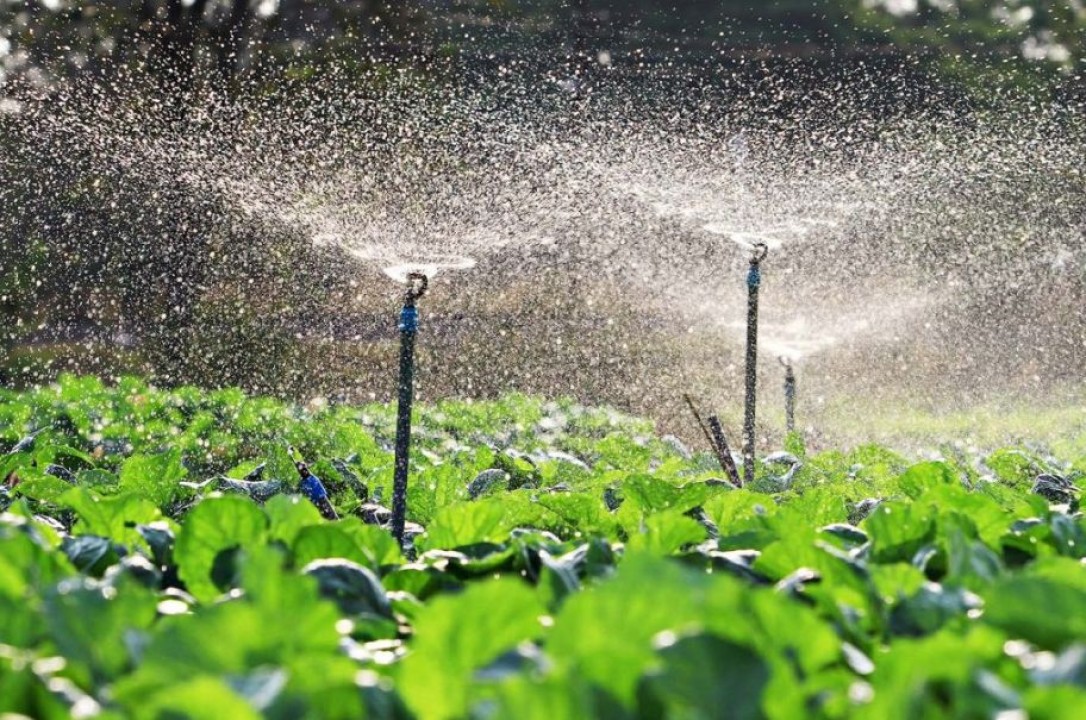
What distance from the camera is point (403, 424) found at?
10.6 feet

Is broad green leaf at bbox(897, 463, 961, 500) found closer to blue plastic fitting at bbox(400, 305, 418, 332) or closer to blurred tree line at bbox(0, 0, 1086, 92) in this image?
blue plastic fitting at bbox(400, 305, 418, 332)

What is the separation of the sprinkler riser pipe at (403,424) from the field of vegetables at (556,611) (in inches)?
13.1

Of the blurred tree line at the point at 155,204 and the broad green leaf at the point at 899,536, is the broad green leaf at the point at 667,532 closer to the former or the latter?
the broad green leaf at the point at 899,536

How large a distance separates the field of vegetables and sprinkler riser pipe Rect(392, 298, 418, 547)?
0.33 meters

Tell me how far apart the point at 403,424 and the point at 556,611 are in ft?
6.04

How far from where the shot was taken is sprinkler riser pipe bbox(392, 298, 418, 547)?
117 inches

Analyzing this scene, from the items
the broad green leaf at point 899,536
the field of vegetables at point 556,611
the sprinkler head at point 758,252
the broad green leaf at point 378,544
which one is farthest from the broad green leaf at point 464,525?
the sprinkler head at point 758,252

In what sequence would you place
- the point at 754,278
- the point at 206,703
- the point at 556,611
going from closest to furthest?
→ the point at 206,703 < the point at 556,611 < the point at 754,278

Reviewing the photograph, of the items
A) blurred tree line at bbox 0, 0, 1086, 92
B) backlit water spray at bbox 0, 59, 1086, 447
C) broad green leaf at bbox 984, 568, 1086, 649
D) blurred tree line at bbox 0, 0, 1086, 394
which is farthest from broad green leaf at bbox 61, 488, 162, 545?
blurred tree line at bbox 0, 0, 1086, 92

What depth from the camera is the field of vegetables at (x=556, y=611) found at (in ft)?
2.91

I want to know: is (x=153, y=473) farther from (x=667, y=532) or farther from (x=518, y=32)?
(x=518, y=32)

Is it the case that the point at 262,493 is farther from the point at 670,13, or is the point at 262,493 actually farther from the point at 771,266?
the point at 670,13

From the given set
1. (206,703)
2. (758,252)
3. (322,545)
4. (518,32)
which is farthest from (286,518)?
(518,32)

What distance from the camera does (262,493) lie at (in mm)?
Answer: 3354
